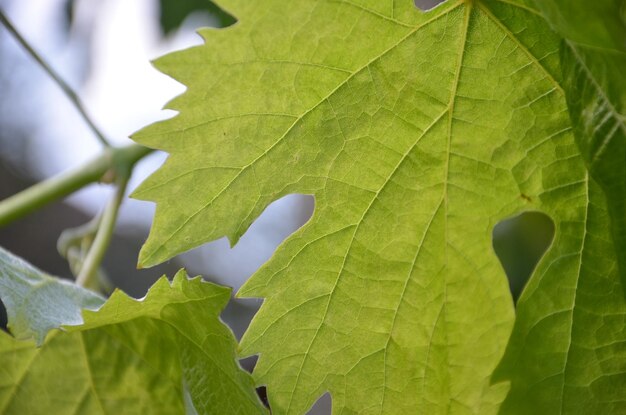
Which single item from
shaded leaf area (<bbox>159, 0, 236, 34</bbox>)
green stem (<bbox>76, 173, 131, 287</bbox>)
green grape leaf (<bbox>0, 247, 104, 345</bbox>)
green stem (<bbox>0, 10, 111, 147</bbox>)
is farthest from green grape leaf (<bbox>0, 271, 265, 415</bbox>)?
shaded leaf area (<bbox>159, 0, 236, 34</bbox>)

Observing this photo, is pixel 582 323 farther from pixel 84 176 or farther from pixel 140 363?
pixel 84 176

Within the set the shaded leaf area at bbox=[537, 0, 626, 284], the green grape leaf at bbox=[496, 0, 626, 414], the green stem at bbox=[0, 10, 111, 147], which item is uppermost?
the green stem at bbox=[0, 10, 111, 147]

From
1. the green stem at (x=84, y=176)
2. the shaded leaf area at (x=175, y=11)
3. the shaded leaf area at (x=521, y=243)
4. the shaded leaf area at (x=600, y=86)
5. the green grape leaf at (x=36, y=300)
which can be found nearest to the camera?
the shaded leaf area at (x=600, y=86)

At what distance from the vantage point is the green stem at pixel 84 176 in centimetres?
82

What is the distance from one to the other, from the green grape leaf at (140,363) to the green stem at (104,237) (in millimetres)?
153

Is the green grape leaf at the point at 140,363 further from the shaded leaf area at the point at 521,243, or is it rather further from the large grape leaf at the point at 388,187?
the shaded leaf area at the point at 521,243

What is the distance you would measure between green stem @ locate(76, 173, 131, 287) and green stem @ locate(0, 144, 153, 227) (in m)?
0.02

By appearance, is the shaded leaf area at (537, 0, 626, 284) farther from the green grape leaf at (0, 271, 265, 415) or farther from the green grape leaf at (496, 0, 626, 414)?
the green grape leaf at (0, 271, 265, 415)

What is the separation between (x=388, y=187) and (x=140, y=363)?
0.28m

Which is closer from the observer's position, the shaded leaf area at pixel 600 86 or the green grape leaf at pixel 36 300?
the shaded leaf area at pixel 600 86

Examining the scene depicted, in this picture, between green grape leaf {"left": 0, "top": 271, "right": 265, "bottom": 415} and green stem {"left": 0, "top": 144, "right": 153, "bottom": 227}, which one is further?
green stem {"left": 0, "top": 144, "right": 153, "bottom": 227}

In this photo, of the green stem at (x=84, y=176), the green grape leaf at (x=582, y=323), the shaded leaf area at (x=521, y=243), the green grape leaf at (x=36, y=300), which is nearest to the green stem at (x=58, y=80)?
the green stem at (x=84, y=176)

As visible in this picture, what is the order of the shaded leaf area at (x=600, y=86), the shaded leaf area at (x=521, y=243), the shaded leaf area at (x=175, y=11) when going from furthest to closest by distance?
the shaded leaf area at (x=175, y=11) → the shaded leaf area at (x=521, y=243) → the shaded leaf area at (x=600, y=86)

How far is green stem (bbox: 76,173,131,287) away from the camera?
0.82 m
